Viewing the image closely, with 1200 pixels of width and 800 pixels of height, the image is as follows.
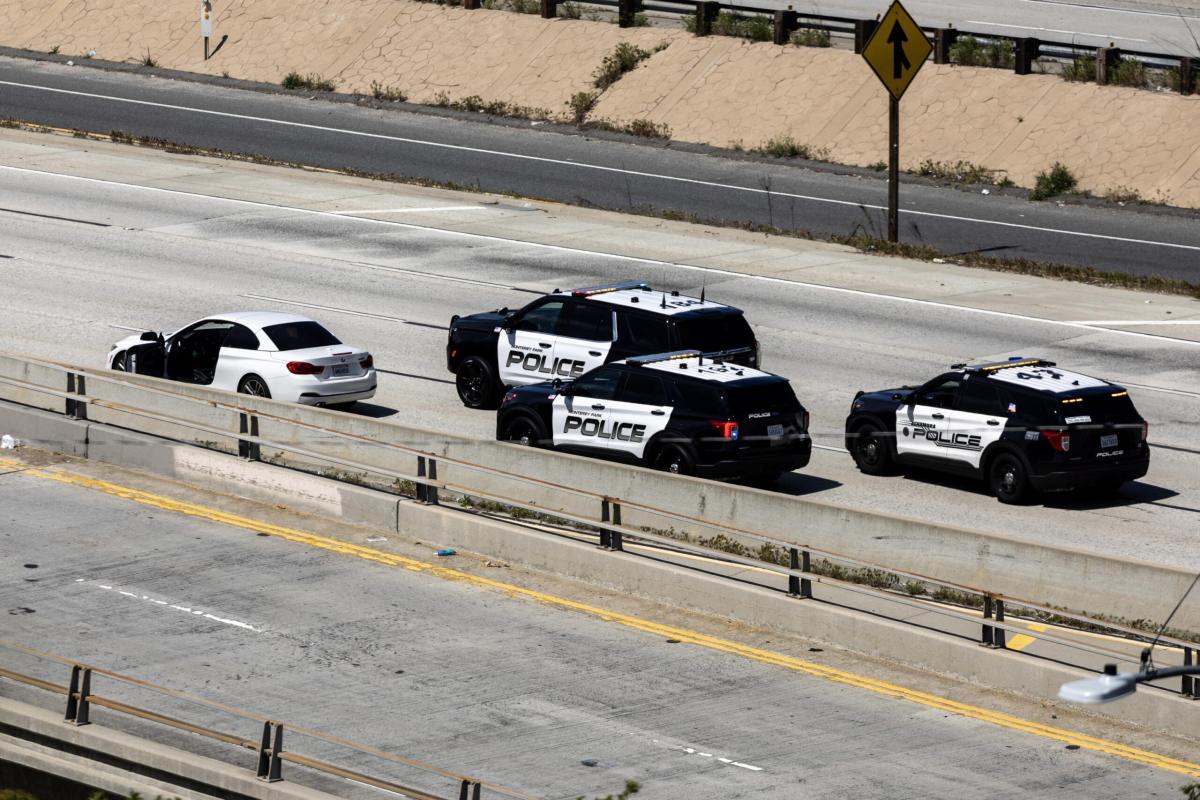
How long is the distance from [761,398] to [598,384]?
2.13 m

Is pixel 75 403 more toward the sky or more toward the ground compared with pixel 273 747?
more toward the sky

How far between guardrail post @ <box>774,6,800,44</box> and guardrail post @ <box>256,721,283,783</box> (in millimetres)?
40082

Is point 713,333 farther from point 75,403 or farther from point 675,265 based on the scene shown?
point 675,265

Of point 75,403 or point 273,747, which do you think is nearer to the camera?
point 273,747

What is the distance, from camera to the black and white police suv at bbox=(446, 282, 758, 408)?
26.1 metres

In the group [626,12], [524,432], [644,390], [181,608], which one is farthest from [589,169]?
[181,608]

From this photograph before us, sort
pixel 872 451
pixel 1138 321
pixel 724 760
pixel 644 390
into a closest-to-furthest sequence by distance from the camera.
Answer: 1. pixel 724 760
2. pixel 644 390
3. pixel 872 451
4. pixel 1138 321

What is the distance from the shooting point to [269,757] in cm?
1428

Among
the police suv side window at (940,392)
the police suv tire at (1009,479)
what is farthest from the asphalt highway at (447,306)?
the police suv side window at (940,392)

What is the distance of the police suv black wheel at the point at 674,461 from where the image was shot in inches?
933

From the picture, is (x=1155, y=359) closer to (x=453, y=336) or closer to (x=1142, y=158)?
(x=453, y=336)

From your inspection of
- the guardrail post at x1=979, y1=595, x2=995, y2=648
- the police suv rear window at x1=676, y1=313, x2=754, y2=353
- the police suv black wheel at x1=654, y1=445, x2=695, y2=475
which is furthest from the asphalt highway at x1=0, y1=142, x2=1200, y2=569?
the guardrail post at x1=979, y1=595, x2=995, y2=648

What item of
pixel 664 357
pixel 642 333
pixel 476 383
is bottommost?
pixel 476 383

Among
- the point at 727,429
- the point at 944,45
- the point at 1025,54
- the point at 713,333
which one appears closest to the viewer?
the point at 727,429
